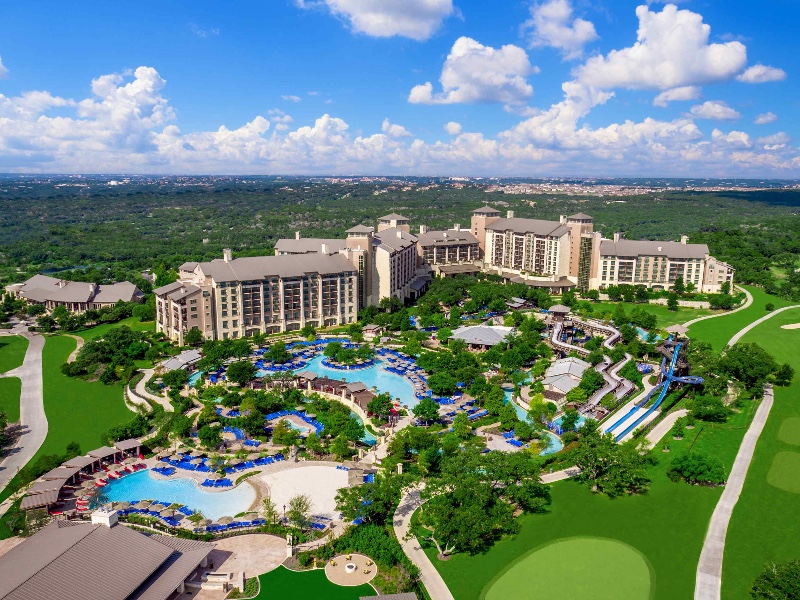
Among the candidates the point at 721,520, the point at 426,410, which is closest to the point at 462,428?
the point at 426,410

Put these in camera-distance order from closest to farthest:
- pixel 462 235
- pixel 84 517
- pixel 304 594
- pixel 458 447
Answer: pixel 304 594 < pixel 84 517 < pixel 458 447 < pixel 462 235

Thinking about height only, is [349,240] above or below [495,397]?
above

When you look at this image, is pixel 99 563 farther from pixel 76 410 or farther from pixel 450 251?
pixel 450 251

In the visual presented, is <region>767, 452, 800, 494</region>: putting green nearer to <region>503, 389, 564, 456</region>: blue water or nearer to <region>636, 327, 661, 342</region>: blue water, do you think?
<region>503, 389, 564, 456</region>: blue water

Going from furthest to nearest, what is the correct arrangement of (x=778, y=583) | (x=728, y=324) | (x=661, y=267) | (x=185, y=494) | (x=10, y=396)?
(x=661, y=267) < (x=728, y=324) < (x=10, y=396) < (x=185, y=494) < (x=778, y=583)

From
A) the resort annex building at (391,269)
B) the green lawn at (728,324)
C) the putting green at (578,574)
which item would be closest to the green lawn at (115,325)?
the resort annex building at (391,269)

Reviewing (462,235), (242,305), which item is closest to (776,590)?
(242,305)

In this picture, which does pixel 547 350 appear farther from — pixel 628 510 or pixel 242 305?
pixel 242 305
